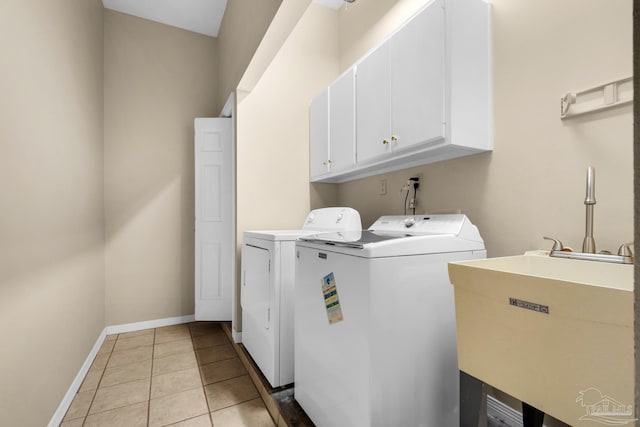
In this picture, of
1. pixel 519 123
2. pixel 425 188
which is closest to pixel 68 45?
pixel 425 188

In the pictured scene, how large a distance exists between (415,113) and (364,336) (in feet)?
3.98

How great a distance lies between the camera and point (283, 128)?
2.80 meters

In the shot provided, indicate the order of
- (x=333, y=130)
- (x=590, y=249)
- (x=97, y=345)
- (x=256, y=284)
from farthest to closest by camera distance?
(x=97, y=345) → (x=333, y=130) → (x=256, y=284) → (x=590, y=249)

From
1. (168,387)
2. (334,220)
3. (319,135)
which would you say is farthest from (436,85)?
(168,387)

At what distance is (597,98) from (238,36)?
7.80 feet

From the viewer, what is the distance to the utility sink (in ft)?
2.23

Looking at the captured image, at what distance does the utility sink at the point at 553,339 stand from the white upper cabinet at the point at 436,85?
860 millimetres

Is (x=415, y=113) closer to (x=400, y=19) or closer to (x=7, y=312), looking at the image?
(x=400, y=19)

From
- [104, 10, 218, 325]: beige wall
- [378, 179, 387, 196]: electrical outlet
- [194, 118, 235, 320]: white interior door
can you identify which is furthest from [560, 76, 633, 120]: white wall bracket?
[104, 10, 218, 325]: beige wall

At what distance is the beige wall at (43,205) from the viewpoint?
1.28 meters

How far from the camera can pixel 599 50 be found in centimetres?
123

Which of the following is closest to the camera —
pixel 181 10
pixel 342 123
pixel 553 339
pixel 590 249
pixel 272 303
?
pixel 553 339

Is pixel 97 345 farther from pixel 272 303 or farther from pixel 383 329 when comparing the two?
pixel 383 329

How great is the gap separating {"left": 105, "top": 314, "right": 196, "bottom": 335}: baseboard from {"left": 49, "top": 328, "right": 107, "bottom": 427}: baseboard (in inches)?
13.2
